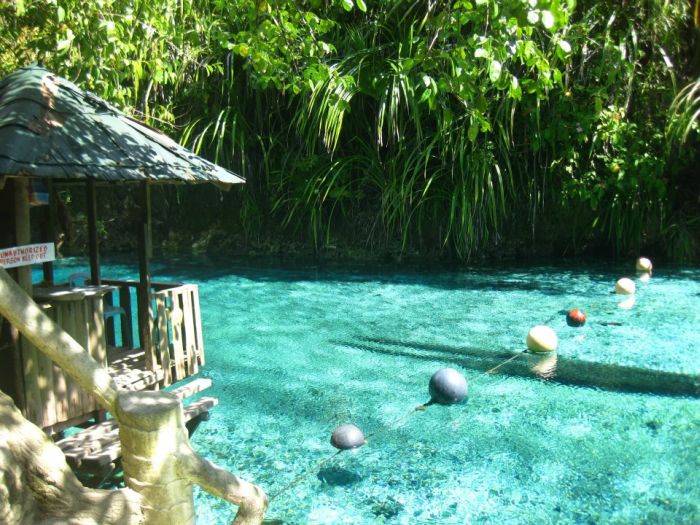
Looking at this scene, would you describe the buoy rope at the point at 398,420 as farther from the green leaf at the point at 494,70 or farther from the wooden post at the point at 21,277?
the green leaf at the point at 494,70

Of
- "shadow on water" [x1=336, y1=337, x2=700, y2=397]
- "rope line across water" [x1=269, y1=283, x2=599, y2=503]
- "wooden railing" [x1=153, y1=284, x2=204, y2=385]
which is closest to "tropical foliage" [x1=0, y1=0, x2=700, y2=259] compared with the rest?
"shadow on water" [x1=336, y1=337, x2=700, y2=397]

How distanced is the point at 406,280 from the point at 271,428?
656 centimetres

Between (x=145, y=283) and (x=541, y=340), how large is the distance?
4.17m

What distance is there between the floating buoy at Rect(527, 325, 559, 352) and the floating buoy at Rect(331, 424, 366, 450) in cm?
293

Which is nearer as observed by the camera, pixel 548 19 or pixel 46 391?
pixel 548 19

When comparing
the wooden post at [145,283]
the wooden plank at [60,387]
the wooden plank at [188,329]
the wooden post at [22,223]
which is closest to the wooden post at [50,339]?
the wooden post at [22,223]

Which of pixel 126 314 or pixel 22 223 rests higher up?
pixel 22 223

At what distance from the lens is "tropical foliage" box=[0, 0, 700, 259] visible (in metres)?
12.0

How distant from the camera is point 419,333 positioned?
8391 millimetres

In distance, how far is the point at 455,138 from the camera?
1242cm

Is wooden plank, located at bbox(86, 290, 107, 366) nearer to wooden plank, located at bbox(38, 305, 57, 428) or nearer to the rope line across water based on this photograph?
wooden plank, located at bbox(38, 305, 57, 428)

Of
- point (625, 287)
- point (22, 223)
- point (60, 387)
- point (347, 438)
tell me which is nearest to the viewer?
point (22, 223)

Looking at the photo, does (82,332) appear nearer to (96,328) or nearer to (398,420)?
(96,328)

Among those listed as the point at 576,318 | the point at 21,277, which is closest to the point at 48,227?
the point at 21,277
